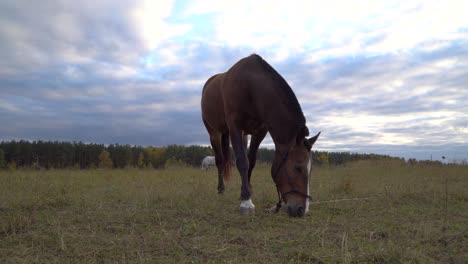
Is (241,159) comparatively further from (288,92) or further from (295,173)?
(288,92)

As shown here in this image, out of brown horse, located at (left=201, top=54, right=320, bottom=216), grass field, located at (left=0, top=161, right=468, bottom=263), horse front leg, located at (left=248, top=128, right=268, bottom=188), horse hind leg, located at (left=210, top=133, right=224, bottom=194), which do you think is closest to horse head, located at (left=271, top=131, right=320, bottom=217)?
brown horse, located at (left=201, top=54, right=320, bottom=216)

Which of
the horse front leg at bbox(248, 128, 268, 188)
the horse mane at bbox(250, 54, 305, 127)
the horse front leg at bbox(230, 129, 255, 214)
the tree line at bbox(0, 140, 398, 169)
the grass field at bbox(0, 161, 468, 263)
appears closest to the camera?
the grass field at bbox(0, 161, 468, 263)

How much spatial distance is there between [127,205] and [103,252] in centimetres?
246

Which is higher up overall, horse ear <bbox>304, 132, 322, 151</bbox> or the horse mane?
the horse mane

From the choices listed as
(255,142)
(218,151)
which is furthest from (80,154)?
(255,142)

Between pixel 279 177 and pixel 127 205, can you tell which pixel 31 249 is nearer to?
pixel 127 205

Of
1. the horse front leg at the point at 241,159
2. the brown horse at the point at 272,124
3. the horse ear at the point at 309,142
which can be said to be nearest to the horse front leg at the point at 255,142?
the brown horse at the point at 272,124

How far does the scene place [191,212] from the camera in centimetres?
459

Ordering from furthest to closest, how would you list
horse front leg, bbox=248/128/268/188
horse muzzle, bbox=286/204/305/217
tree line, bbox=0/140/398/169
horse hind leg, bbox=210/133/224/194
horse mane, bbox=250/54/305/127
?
tree line, bbox=0/140/398/169 < horse hind leg, bbox=210/133/224/194 < horse front leg, bbox=248/128/268/188 < horse mane, bbox=250/54/305/127 < horse muzzle, bbox=286/204/305/217

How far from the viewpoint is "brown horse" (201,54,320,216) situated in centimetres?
428

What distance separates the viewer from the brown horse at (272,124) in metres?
4.28

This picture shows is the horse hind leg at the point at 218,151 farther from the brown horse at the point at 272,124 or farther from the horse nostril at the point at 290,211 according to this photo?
the horse nostril at the point at 290,211

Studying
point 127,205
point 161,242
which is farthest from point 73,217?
point 161,242

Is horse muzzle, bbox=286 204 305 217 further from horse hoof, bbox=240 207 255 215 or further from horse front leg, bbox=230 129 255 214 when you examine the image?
horse front leg, bbox=230 129 255 214
